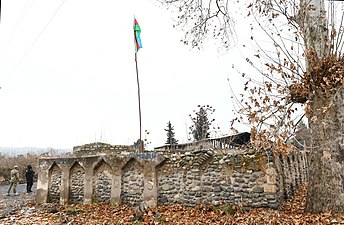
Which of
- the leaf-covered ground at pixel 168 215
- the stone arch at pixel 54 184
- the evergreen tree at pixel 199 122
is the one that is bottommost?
the leaf-covered ground at pixel 168 215

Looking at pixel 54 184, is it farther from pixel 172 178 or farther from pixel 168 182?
pixel 172 178

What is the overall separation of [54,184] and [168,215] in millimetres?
6683

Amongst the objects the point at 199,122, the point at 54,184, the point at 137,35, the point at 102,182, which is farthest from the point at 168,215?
the point at 199,122

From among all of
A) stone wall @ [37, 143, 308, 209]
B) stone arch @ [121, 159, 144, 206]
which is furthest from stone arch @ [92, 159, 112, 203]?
stone arch @ [121, 159, 144, 206]

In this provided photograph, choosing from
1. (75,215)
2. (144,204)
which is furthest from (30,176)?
(144,204)

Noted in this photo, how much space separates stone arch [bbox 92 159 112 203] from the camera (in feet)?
34.8

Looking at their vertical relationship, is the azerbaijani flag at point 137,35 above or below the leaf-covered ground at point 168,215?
above

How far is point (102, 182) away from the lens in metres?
10.8

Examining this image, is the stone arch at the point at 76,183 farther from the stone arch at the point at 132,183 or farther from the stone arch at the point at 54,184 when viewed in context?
the stone arch at the point at 132,183

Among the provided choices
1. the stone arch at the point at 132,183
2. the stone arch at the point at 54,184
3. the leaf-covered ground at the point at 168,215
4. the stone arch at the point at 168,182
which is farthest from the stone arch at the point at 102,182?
the stone arch at the point at 168,182

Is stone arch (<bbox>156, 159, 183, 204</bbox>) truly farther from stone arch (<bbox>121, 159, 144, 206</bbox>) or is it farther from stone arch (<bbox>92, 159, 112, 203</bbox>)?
stone arch (<bbox>92, 159, 112, 203</bbox>)

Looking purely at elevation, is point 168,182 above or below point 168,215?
above

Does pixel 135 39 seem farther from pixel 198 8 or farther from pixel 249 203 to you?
pixel 249 203

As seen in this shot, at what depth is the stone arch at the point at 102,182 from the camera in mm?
10609
